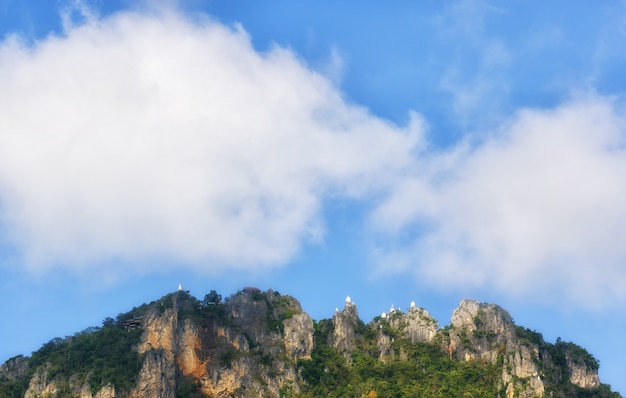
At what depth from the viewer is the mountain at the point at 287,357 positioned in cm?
10944

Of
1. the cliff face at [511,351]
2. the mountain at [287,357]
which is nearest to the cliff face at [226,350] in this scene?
the mountain at [287,357]

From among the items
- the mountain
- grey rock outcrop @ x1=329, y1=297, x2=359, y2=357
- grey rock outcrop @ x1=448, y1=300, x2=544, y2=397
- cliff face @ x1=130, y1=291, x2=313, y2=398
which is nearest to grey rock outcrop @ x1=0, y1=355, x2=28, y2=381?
the mountain

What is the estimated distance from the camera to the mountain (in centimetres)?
10944

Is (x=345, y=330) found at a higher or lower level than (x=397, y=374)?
higher

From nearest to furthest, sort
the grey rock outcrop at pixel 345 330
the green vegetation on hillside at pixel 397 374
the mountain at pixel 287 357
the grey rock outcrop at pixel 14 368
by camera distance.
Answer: the mountain at pixel 287 357 < the grey rock outcrop at pixel 14 368 < the green vegetation on hillside at pixel 397 374 < the grey rock outcrop at pixel 345 330

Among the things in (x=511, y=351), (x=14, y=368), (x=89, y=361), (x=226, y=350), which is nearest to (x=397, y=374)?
(x=511, y=351)

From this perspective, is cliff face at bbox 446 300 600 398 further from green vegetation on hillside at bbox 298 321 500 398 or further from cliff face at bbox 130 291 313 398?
cliff face at bbox 130 291 313 398

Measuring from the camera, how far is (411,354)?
11956 cm

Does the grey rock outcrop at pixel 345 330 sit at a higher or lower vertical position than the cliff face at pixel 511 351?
higher

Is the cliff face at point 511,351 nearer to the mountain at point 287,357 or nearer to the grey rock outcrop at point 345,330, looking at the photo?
the mountain at point 287,357

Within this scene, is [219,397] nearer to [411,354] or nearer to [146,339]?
[146,339]

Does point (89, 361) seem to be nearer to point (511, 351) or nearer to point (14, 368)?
point (14, 368)

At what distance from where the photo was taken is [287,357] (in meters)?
116

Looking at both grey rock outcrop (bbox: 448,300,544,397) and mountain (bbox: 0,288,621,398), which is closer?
mountain (bbox: 0,288,621,398)
